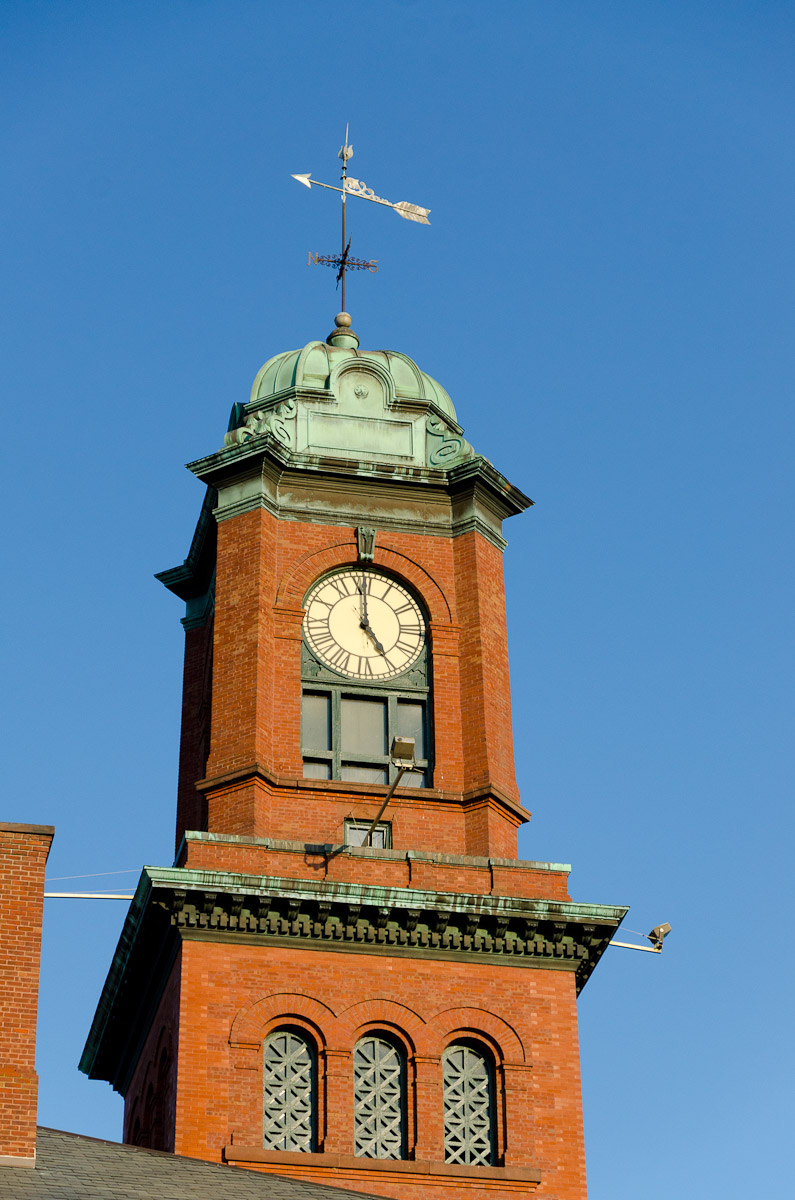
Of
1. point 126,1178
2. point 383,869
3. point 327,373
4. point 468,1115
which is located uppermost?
point 327,373

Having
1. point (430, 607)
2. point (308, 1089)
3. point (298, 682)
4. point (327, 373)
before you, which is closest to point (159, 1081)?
point (308, 1089)

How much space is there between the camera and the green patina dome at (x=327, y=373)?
49906 millimetres

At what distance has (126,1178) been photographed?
31.5 m

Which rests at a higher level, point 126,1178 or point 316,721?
point 316,721

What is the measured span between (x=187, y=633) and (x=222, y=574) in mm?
4601

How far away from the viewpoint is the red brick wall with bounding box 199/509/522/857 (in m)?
44.3

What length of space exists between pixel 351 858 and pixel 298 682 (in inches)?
155

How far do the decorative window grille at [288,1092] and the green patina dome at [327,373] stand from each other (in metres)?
13.9

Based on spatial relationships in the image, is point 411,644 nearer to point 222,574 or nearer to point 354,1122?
point 222,574

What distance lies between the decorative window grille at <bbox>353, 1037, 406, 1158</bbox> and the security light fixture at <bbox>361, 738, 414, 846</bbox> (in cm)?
376

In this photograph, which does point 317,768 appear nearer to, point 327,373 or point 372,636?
point 372,636

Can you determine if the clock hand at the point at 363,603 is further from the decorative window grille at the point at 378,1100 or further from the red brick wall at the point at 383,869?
the decorative window grille at the point at 378,1100

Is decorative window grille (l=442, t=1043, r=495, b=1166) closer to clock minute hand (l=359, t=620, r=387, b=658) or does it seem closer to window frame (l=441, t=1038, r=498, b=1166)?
window frame (l=441, t=1038, r=498, b=1166)

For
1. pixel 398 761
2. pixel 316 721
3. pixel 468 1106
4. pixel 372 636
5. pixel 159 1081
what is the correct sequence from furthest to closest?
pixel 372 636 → pixel 316 721 → pixel 398 761 → pixel 159 1081 → pixel 468 1106
